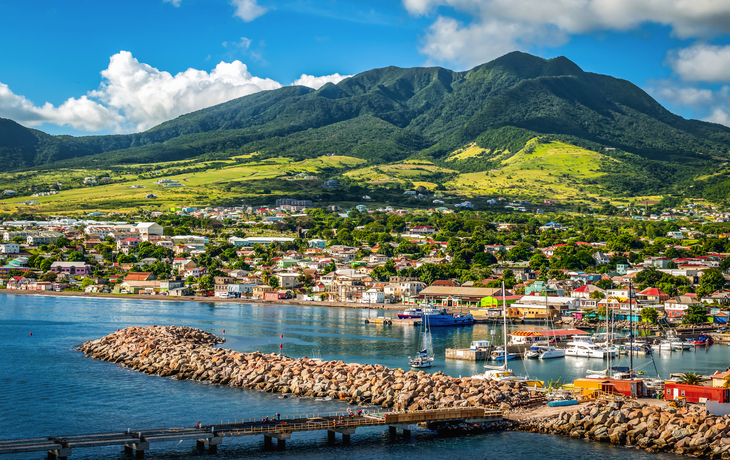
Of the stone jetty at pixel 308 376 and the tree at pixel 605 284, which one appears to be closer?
the stone jetty at pixel 308 376

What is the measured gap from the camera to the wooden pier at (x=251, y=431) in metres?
20.6

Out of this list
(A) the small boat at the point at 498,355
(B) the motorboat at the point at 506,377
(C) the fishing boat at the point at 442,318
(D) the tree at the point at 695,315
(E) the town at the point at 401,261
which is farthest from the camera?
(E) the town at the point at 401,261

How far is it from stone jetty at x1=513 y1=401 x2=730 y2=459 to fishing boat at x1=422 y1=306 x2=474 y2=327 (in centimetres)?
3362

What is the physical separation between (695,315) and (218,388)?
41792 mm

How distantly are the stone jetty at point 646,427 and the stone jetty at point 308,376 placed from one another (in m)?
2.82

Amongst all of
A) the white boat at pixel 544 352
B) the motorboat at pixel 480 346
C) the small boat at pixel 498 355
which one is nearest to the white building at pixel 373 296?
the white boat at pixel 544 352

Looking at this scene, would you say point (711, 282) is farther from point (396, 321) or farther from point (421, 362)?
point (421, 362)

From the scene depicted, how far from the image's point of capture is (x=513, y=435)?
23.6m

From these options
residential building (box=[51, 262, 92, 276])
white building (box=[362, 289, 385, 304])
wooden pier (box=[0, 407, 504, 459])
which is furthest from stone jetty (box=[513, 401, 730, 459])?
residential building (box=[51, 262, 92, 276])

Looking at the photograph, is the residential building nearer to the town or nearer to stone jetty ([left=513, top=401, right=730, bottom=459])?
the town

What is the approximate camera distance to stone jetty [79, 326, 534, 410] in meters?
26.4

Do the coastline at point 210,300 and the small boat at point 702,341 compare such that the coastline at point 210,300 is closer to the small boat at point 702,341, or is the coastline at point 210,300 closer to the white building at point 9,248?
the white building at point 9,248

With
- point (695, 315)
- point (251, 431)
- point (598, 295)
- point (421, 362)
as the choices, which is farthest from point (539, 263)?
point (251, 431)

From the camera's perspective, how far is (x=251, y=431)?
22.2 m
